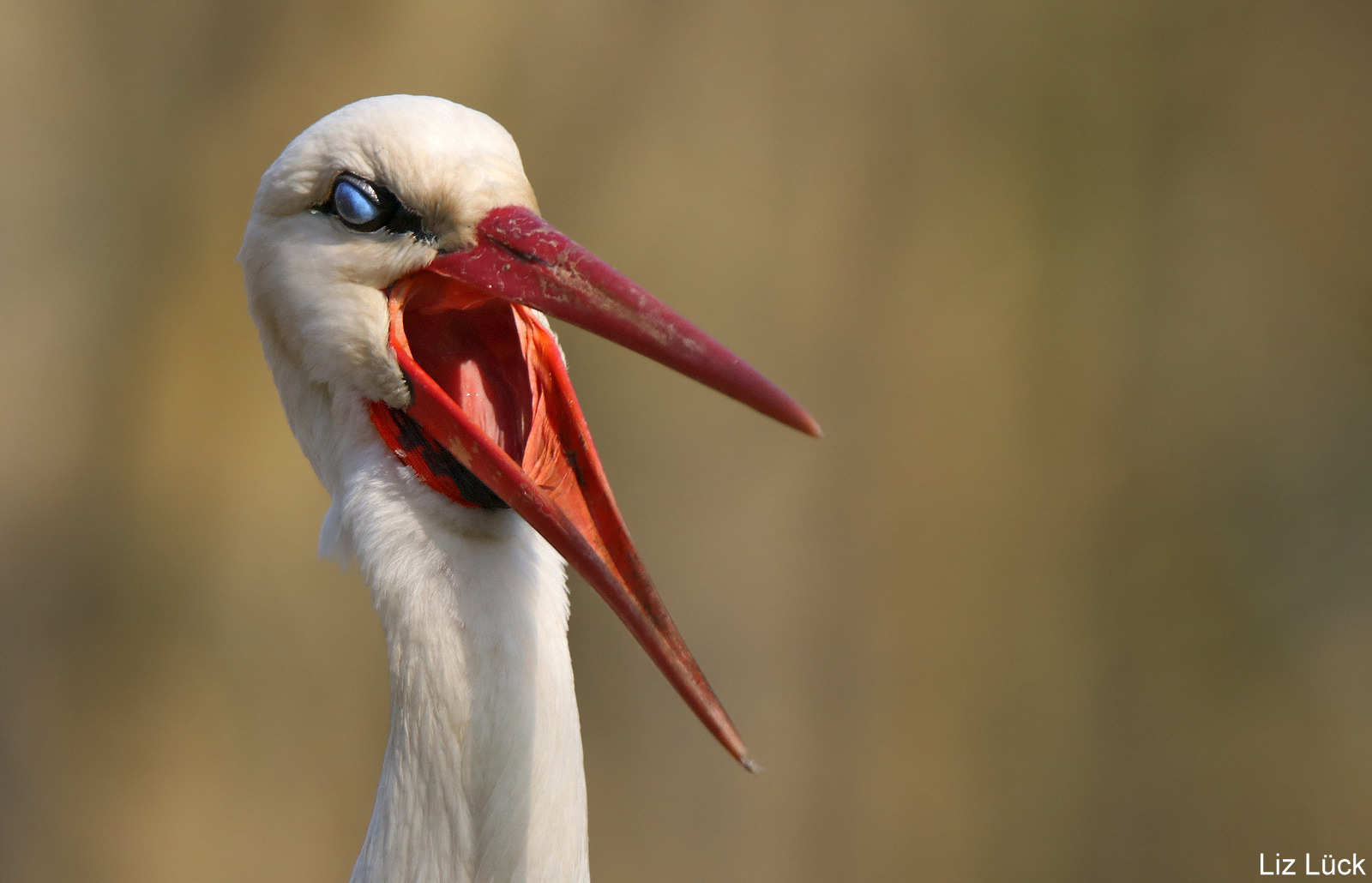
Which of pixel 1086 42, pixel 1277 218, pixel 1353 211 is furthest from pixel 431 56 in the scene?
pixel 1353 211

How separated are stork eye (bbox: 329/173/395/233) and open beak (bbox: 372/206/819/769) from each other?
0.17 ft

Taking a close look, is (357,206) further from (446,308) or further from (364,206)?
(446,308)

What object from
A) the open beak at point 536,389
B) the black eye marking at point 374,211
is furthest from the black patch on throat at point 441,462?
the black eye marking at point 374,211

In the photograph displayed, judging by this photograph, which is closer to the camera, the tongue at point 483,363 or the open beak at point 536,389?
the open beak at point 536,389

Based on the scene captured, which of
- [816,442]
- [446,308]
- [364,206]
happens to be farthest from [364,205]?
[816,442]

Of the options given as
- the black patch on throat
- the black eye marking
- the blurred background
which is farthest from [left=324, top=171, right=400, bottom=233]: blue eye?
the blurred background

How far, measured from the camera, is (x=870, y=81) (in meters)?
2.34

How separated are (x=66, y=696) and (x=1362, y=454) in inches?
113

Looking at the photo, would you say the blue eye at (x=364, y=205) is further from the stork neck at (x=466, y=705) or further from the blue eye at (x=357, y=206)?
the stork neck at (x=466, y=705)

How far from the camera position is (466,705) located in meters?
0.85

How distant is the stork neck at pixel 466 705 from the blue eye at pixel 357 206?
22 centimetres

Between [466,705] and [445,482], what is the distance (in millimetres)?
181

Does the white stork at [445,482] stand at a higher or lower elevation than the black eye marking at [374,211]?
lower

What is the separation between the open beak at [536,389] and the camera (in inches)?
30.6
